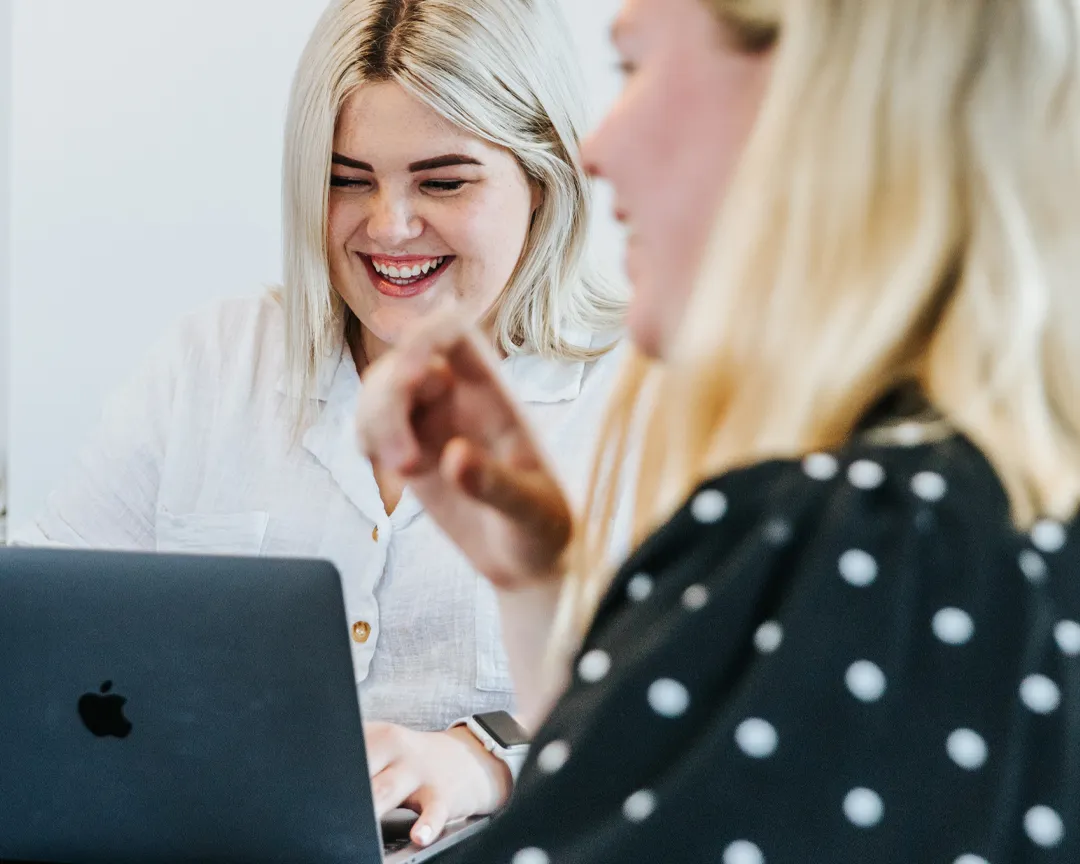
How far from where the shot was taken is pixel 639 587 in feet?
1.85

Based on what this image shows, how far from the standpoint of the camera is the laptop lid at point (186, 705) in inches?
34.5

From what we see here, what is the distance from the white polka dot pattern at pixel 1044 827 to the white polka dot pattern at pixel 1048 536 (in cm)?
11

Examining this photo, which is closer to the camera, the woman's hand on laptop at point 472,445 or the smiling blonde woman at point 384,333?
the woman's hand on laptop at point 472,445

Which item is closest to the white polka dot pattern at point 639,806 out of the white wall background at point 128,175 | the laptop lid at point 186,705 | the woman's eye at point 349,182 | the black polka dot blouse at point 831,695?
the black polka dot blouse at point 831,695

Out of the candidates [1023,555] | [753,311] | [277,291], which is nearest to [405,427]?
[753,311]

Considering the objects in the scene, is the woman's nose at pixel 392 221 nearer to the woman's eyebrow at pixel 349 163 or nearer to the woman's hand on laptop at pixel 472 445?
the woman's eyebrow at pixel 349 163

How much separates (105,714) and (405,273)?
0.94 m

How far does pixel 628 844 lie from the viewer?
1.73 feet

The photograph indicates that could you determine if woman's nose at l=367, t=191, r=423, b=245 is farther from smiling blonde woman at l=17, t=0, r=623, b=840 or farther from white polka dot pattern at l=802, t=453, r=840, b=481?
white polka dot pattern at l=802, t=453, r=840, b=481

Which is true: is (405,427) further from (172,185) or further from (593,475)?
(172,185)

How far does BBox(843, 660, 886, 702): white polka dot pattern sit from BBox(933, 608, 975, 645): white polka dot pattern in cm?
3

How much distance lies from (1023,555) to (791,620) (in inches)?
4.1

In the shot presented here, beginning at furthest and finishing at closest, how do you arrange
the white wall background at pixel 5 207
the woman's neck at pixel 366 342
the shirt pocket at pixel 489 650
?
the white wall background at pixel 5 207 → the woman's neck at pixel 366 342 → the shirt pocket at pixel 489 650

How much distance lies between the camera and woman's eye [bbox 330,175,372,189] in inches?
68.2
